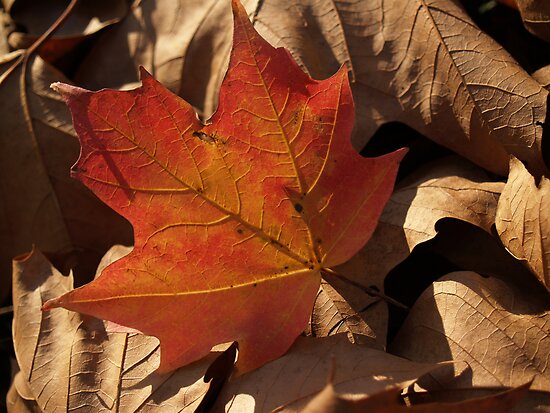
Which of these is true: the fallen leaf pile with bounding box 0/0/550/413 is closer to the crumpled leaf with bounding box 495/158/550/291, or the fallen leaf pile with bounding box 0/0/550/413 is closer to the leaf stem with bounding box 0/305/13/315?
the crumpled leaf with bounding box 495/158/550/291

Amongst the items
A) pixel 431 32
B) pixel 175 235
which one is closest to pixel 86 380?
pixel 175 235

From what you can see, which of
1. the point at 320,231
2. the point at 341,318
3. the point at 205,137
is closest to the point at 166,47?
the point at 205,137

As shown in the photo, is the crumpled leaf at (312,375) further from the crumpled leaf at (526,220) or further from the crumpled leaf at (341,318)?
the crumpled leaf at (526,220)

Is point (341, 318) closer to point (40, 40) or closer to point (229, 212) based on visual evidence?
point (229, 212)

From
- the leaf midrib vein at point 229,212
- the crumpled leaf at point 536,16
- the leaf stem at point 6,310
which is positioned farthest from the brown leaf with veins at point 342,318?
the leaf stem at point 6,310

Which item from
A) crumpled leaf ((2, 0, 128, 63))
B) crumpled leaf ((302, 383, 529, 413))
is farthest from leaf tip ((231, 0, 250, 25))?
crumpled leaf ((2, 0, 128, 63))
